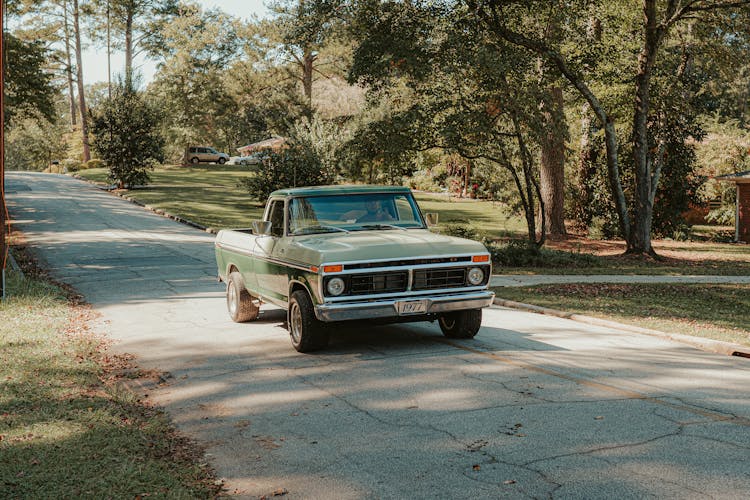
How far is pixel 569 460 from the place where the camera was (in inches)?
208

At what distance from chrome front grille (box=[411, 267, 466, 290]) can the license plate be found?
0.22 meters

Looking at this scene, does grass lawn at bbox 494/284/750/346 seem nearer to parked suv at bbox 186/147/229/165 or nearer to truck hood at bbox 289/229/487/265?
truck hood at bbox 289/229/487/265

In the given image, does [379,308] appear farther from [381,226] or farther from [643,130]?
[643,130]

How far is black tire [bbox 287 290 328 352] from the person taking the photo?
8750 mm

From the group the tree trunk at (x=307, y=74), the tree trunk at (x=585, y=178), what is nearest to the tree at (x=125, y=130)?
the tree trunk at (x=307, y=74)

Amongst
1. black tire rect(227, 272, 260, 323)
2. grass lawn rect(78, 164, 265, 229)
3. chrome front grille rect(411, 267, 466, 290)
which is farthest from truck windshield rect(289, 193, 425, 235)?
grass lawn rect(78, 164, 265, 229)

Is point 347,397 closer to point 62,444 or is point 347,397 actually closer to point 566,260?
point 62,444

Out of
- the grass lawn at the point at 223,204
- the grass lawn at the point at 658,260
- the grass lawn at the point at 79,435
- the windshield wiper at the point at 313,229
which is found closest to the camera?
the grass lawn at the point at 79,435

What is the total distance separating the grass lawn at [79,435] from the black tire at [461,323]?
13.5 ft

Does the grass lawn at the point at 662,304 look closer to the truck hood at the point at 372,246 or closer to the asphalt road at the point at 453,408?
the asphalt road at the point at 453,408

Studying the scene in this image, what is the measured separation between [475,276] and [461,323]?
806 mm

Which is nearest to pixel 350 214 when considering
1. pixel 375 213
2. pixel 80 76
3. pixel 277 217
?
pixel 375 213

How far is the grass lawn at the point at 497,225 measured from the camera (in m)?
21.2

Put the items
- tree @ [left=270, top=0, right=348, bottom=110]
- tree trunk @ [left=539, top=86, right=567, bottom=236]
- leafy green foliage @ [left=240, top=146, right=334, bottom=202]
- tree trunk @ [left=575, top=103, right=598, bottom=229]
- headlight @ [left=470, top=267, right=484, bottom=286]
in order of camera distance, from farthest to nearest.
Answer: tree @ [left=270, top=0, right=348, bottom=110] → leafy green foliage @ [left=240, top=146, right=334, bottom=202] → tree trunk @ [left=575, top=103, right=598, bottom=229] → tree trunk @ [left=539, top=86, right=567, bottom=236] → headlight @ [left=470, top=267, right=484, bottom=286]
